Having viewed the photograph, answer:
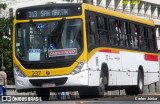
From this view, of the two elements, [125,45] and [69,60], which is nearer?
[69,60]

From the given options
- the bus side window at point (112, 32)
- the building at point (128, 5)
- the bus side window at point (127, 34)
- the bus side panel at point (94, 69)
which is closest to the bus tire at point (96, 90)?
the bus side panel at point (94, 69)

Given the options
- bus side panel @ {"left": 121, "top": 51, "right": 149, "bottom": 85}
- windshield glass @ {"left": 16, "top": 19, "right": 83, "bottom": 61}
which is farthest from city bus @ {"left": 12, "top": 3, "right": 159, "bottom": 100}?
bus side panel @ {"left": 121, "top": 51, "right": 149, "bottom": 85}

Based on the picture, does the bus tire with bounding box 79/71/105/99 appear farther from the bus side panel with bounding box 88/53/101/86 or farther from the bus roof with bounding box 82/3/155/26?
the bus roof with bounding box 82/3/155/26

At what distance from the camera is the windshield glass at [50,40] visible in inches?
845

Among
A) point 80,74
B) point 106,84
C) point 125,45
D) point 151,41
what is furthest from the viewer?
point 151,41

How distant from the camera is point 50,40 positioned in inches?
854

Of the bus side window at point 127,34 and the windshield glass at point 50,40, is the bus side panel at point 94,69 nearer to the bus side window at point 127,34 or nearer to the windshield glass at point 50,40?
the windshield glass at point 50,40

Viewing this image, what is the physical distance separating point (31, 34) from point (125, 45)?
18.8ft

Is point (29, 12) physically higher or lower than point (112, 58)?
higher

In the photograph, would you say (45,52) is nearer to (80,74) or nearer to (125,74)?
(80,74)

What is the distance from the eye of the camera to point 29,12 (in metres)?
22.4

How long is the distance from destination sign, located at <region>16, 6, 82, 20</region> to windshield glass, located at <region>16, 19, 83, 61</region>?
0.29 metres

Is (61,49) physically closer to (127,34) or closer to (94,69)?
(94,69)

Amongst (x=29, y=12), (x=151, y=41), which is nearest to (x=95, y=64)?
(x=29, y=12)
